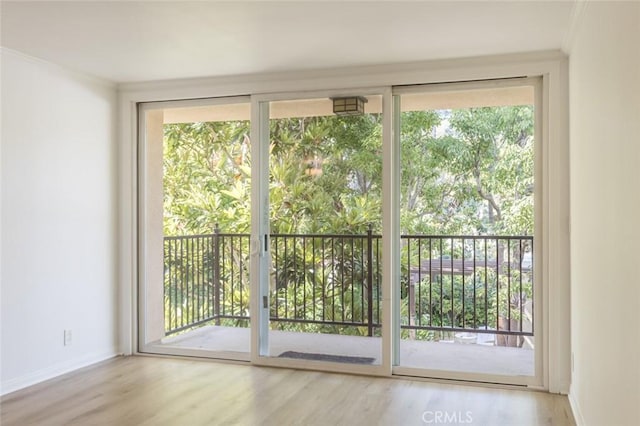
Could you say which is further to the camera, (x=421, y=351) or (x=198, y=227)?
(x=198, y=227)

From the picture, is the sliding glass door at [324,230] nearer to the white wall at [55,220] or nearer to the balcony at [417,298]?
the balcony at [417,298]

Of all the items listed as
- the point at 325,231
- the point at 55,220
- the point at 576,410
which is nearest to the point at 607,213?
the point at 576,410

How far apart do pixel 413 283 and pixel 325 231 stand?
0.83m

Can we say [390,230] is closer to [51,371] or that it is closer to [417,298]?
[417,298]

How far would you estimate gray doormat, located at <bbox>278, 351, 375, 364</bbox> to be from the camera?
Result: 4242mm

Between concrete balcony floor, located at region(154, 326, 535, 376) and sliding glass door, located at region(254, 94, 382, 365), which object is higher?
sliding glass door, located at region(254, 94, 382, 365)

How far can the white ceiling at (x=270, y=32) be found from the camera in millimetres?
2955

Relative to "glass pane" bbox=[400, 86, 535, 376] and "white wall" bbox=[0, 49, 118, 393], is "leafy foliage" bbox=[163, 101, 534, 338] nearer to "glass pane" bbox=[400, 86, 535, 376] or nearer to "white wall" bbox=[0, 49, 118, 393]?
"glass pane" bbox=[400, 86, 535, 376]

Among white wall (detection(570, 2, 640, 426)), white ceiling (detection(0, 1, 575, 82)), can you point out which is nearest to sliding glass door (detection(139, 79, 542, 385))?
white ceiling (detection(0, 1, 575, 82))

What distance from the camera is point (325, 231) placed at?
4414 mm

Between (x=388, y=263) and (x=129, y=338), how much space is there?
2265 millimetres
